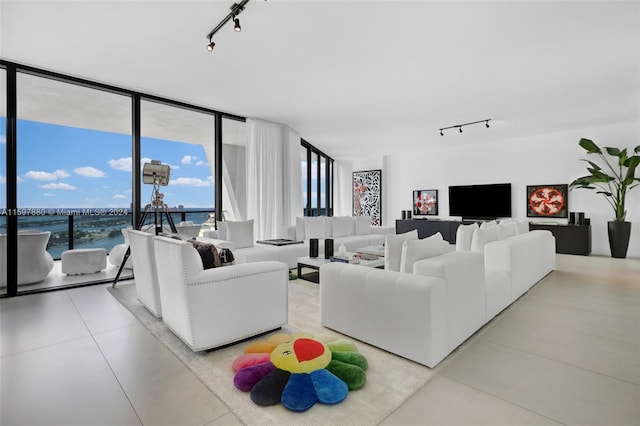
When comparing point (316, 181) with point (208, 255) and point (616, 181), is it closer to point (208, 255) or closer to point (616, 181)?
point (208, 255)

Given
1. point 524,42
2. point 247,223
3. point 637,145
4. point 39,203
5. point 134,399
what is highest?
point 524,42

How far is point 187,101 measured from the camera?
4.84 meters

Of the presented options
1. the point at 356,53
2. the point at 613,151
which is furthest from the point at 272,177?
the point at 613,151

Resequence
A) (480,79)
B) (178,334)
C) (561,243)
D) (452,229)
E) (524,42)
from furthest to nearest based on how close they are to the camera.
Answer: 1. (452,229)
2. (561,243)
3. (480,79)
4. (524,42)
5. (178,334)

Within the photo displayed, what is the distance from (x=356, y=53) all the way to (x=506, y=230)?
2611mm

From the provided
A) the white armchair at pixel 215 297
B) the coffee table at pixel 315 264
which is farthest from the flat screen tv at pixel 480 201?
the white armchair at pixel 215 297

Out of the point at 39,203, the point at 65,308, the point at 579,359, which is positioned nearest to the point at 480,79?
the point at 579,359

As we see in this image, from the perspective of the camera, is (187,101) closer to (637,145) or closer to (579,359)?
(579,359)

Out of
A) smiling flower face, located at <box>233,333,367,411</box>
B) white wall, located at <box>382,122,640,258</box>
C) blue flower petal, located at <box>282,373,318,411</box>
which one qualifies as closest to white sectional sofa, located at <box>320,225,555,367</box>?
smiling flower face, located at <box>233,333,367,411</box>

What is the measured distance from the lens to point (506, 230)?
3586 mm

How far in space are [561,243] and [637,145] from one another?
220 cm

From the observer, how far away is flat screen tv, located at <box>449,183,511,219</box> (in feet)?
23.5

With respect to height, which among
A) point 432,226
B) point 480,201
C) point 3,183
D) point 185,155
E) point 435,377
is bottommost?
point 435,377

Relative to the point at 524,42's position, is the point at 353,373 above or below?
below
